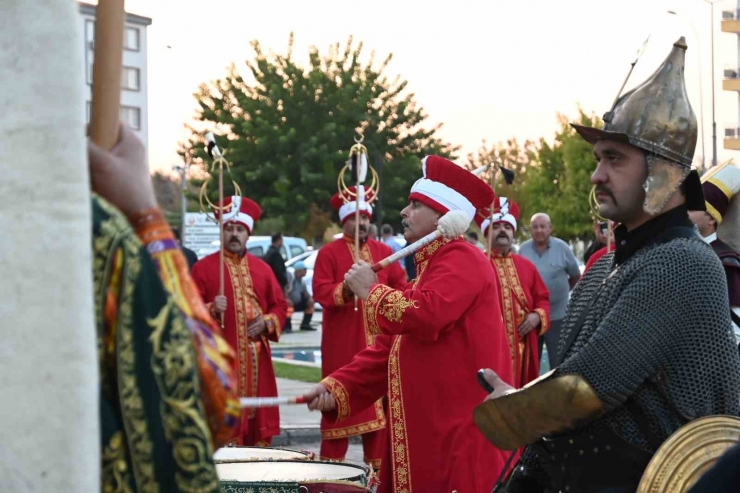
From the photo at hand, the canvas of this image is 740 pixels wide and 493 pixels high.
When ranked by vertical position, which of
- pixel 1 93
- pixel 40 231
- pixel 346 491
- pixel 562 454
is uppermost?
pixel 1 93

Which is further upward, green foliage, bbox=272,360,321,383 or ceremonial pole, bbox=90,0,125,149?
ceremonial pole, bbox=90,0,125,149

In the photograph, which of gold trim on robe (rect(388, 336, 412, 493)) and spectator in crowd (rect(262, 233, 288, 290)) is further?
spectator in crowd (rect(262, 233, 288, 290))

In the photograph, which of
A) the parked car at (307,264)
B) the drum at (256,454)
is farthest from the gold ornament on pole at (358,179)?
the parked car at (307,264)

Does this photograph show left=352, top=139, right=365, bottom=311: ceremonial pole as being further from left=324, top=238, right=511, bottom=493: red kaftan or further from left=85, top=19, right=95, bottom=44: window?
left=85, top=19, right=95, bottom=44: window

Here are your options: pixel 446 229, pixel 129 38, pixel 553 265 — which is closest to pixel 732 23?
pixel 129 38

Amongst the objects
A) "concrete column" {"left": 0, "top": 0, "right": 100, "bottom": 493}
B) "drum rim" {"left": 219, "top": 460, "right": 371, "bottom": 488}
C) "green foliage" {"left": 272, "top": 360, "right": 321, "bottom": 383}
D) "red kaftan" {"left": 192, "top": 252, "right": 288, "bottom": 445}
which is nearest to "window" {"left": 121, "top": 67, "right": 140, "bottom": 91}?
"concrete column" {"left": 0, "top": 0, "right": 100, "bottom": 493}

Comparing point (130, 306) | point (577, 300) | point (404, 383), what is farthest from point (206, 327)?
point (404, 383)

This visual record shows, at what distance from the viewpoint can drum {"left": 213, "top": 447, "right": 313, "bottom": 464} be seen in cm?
529

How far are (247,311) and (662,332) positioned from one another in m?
7.53

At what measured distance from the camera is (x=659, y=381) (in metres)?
3.45

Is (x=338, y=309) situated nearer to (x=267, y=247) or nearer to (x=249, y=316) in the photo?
(x=249, y=316)

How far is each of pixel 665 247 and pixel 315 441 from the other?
8.78 metres

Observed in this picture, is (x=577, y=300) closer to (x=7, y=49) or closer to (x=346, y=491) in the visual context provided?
(x=346, y=491)

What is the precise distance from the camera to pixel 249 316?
10.6 meters
